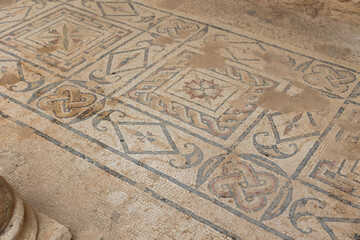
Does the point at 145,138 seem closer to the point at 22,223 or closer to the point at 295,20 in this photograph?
the point at 22,223

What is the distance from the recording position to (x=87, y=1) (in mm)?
3822

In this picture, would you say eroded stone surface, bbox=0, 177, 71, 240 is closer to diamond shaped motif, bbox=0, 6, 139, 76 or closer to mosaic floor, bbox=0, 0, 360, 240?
mosaic floor, bbox=0, 0, 360, 240

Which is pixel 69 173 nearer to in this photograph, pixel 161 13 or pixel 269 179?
pixel 269 179

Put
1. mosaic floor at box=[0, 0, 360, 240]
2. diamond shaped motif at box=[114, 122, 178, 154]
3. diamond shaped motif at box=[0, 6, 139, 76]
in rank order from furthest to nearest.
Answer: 1. diamond shaped motif at box=[0, 6, 139, 76]
2. diamond shaped motif at box=[114, 122, 178, 154]
3. mosaic floor at box=[0, 0, 360, 240]

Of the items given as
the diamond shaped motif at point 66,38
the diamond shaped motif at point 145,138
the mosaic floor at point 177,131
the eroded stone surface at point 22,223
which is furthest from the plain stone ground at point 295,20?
the eroded stone surface at point 22,223

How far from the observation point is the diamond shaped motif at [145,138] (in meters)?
2.27

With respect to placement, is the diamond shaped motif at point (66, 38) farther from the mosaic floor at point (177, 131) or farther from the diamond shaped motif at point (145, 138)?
the diamond shaped motif at point (145, 138)

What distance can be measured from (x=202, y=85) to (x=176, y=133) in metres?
0.51

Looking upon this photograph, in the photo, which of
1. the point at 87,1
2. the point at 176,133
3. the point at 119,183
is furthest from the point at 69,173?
the point at 87,1

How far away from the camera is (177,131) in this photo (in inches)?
94.3

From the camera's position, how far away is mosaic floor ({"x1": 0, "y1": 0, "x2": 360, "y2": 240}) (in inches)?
76.3

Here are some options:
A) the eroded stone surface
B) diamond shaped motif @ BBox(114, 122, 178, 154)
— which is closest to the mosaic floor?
diamond shaped motif @ BBox(114, 122, 178, 154)

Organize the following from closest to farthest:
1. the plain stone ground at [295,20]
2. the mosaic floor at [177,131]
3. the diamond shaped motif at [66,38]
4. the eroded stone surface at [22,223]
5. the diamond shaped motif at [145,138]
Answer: the eroded stone surface at [22,223] → the mosaic floor at [177,131] → the diamond shaped motif at [145,138] → the diamond shaped motif at [66,38] → the plain stone ground at [295,20]

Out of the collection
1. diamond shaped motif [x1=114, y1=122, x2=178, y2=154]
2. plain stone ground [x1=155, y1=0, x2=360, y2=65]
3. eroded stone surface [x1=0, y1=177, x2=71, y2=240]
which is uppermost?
plain stone ground [x1=155, y1=0, x2=360, y2=65]
